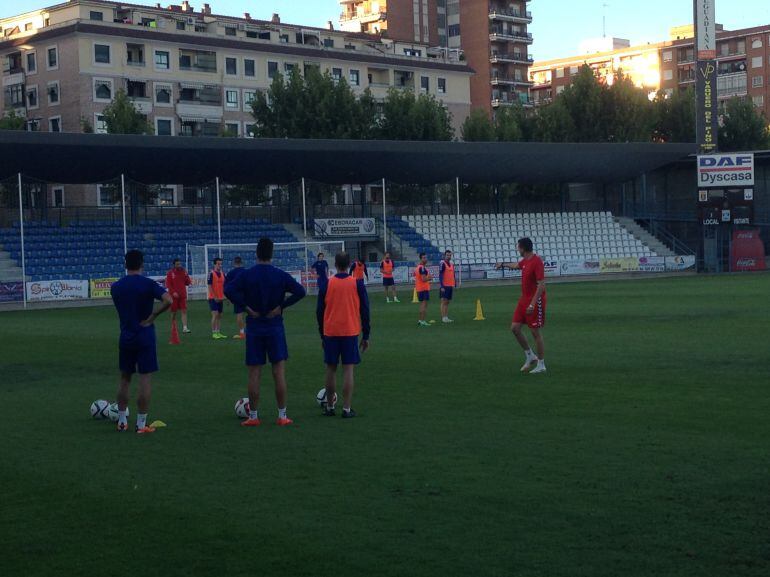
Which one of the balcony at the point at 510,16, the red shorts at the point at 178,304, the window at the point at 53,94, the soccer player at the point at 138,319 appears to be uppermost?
the balcony at the point at 510,16

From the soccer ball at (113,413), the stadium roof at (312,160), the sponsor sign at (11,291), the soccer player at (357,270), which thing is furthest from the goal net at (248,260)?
the soccer ball at (113,413)

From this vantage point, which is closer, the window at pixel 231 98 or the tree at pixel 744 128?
the tree at pixel 744 128

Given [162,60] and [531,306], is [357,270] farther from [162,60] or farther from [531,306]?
[162,60]

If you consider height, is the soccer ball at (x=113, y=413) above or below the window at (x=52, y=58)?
below

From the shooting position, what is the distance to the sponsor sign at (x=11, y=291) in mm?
46219

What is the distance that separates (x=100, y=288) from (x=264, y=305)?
125 feet

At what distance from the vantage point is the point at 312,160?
58.2 metres

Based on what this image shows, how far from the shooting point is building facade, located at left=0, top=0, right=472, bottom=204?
3430 inches

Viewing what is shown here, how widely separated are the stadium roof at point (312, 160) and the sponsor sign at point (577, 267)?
22.3 feet

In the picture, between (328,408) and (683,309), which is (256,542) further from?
(683,309)

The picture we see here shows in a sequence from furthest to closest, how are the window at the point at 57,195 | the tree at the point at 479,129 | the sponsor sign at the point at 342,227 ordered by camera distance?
the window at the point at 57,195, the tree at the point at 479,129, the sponsor sign at the point at 342,227

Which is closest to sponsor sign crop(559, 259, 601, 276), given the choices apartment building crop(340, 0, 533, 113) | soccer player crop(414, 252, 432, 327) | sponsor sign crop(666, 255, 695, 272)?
sponsor sign crop(666, 255, 695, 272)

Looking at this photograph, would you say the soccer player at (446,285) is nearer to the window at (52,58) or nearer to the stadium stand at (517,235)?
the stadium stand at (517,235)

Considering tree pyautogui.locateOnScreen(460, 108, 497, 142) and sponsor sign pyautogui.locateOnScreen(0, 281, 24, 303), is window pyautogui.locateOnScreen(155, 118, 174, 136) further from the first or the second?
sponsor sign pyautogui.locateOnScreen(0, 281, 24, 303)
